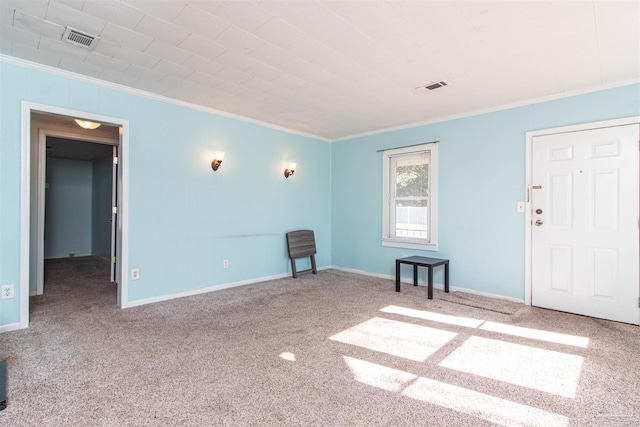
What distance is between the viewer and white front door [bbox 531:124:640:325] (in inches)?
127

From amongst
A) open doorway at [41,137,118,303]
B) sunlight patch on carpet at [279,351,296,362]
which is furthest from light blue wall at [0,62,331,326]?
open doorway at [41,137,118,303]

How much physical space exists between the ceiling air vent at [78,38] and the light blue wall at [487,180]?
3849 mm

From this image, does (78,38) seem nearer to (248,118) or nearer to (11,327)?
(248,118)

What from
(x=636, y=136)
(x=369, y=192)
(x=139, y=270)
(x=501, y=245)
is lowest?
(x=139, y=270)

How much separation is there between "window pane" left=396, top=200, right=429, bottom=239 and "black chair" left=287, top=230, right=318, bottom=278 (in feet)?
4.65

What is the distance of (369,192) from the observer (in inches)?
215

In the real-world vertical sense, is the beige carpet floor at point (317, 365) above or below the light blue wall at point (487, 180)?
below

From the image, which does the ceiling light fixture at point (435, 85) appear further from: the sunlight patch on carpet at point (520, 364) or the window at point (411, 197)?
the sunlight patch on carpet at point (520, 364)

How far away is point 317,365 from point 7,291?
281 centimetres

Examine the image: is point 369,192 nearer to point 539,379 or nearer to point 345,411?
point 539,379

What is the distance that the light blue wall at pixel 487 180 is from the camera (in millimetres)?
3547

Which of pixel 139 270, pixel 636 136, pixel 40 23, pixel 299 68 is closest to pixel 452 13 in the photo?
pixel 299 68

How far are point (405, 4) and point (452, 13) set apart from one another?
1.12 ft

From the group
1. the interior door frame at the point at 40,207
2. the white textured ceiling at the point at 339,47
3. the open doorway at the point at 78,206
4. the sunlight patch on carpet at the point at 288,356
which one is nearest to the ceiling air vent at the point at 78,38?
the white textured ceiling at the point at 339,47
